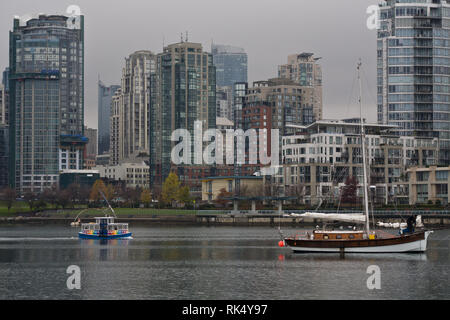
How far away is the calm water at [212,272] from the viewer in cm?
7238

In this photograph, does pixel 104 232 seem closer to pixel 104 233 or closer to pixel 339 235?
pixel 104 233

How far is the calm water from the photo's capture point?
2849 inches

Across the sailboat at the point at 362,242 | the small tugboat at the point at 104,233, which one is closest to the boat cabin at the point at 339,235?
the sailboat at the point at 362,242

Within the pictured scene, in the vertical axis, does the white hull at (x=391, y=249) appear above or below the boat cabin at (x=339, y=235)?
below

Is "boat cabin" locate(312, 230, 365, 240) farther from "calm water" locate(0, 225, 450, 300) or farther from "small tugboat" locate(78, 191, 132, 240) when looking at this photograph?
"small tugboat" locate(78, 191, 132, 240)

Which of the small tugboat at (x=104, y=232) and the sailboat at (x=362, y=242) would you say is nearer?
the sailboat at (x=362, y=242)

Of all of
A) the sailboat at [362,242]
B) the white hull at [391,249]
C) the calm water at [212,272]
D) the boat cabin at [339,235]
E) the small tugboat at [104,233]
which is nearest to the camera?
the calm water at [212,272]

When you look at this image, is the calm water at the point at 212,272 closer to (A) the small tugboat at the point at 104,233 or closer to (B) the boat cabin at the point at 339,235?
(B) the boat cabin at the point at 339,235

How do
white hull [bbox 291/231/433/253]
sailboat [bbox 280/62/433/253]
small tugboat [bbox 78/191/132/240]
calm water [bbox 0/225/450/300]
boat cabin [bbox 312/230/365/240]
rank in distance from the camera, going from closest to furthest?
calm water [bbox 0/225/450/300]
sailboat [bbox 280/62/433/253]
white hull [bbox 291/231/433/253]
boat cabin [bbox 312/230/365/240]
small tugboat [bbox 78/191/132/240]

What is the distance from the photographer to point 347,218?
112125 mm

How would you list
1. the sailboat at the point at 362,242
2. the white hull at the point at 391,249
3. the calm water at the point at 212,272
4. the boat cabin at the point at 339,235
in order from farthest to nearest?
the boat cabin at the point at 339,235 < the white hull at the point at 391,249 < the sailboat at the point at 362,242 < the calm water at the point at 212,272

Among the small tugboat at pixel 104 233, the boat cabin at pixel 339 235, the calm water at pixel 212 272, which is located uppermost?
the boat cabin at pixel 339 235

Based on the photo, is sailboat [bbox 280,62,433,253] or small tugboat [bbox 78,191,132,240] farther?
small tugboat [bbox 78,191,132,240]

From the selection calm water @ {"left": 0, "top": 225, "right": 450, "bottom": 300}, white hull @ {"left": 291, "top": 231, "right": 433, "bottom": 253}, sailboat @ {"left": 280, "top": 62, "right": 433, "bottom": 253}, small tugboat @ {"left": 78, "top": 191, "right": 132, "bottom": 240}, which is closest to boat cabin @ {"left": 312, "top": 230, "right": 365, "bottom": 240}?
sailboat @ {"left": 280, "top": 62, "right": 433, "bottom": 253}
